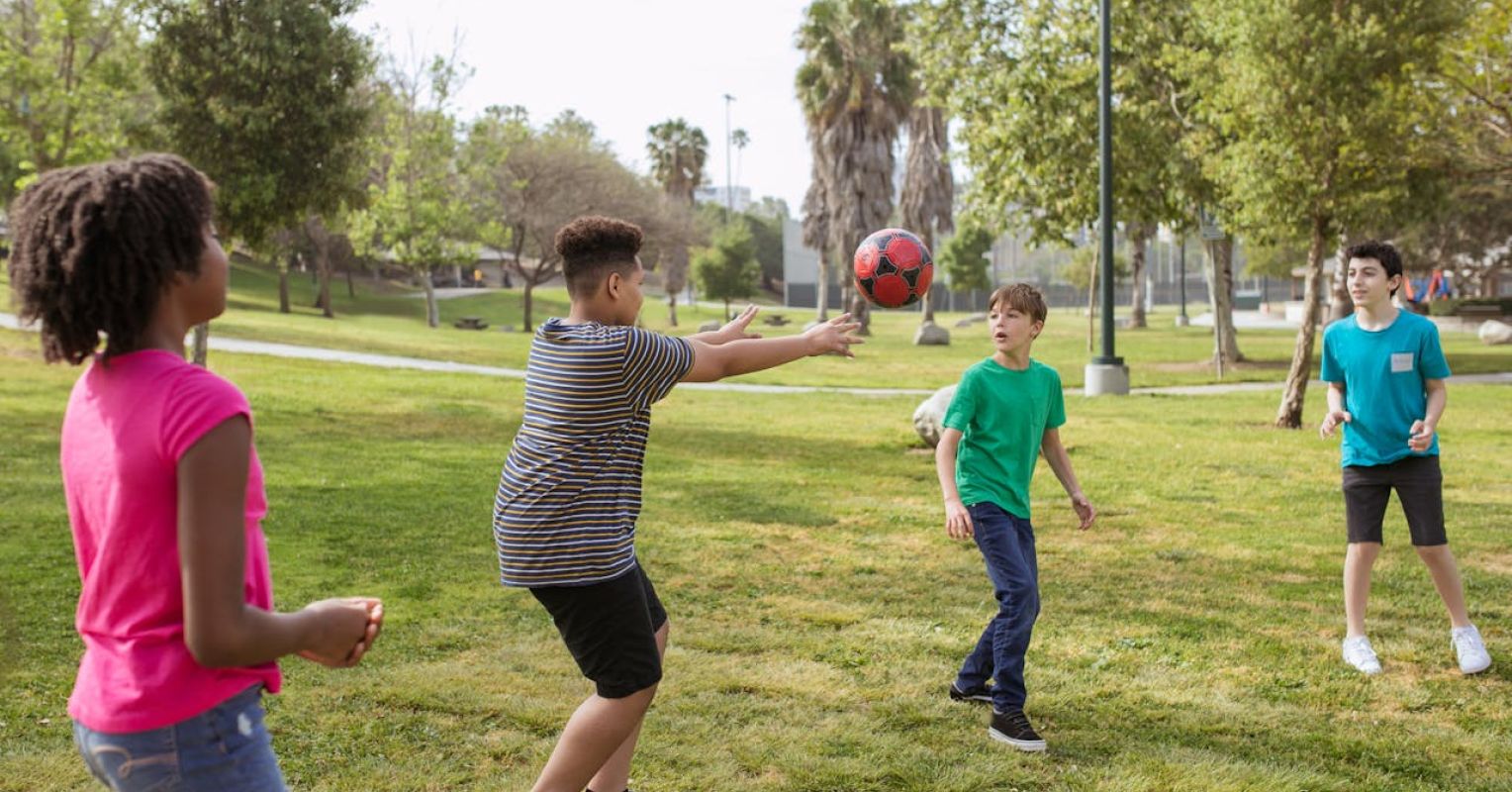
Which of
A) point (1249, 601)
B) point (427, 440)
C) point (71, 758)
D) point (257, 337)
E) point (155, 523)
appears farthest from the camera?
point (257, 337)

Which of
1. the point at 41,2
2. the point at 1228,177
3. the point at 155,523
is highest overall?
the point at 41,2

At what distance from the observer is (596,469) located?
3.40m

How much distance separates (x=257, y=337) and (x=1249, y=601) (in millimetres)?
25000

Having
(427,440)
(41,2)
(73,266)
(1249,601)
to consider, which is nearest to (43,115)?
(41,2)

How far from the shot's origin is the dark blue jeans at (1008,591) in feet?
15.7

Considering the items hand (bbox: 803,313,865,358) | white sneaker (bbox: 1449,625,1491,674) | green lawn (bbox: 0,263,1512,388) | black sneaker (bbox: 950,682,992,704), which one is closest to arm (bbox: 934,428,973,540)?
black sneaker (bbox: 950,682,992,704)

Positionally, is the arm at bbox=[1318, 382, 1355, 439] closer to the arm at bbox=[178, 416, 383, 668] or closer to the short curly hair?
the short curly hair

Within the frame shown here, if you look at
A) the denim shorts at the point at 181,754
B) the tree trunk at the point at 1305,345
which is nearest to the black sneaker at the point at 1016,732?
the denim shorts at the point at 181,754

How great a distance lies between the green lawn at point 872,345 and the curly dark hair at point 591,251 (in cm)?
Result: 2015

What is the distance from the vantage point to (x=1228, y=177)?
1541 centimetres

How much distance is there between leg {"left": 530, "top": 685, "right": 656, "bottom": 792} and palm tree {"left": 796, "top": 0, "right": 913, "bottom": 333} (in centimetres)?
4052

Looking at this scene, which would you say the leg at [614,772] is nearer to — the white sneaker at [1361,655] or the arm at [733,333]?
the arm at [733,333]

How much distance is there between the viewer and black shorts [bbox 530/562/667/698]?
135 inches

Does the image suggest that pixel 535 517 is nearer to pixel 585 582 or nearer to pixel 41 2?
pixel 585 582
